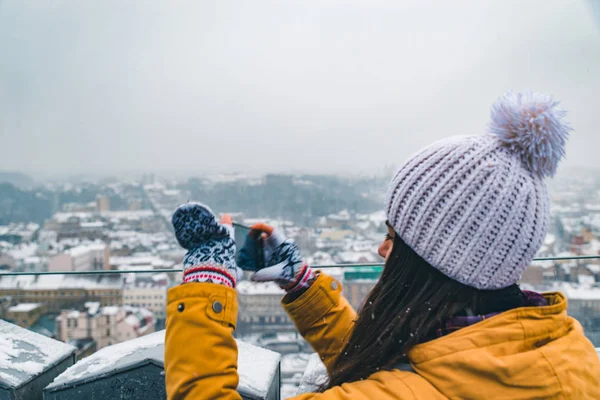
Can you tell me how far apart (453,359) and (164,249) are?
311 cm

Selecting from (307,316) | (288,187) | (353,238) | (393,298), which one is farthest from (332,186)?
(393,298)

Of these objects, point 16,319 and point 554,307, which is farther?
point 16,319

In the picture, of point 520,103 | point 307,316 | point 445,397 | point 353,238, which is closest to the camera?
point 445,397

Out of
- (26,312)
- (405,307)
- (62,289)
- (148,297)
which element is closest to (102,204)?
(26,312)

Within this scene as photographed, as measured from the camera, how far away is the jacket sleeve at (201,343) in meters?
0.77

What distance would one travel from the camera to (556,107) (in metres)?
0.83

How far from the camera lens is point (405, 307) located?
820 millimetres

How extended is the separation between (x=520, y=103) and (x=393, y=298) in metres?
0.45

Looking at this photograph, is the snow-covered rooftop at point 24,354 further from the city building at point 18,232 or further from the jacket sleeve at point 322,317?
the city building at point 18,232

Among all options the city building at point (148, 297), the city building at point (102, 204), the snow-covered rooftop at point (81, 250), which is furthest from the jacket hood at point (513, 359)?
the city building at point (102, 204)

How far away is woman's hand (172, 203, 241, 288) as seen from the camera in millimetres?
882

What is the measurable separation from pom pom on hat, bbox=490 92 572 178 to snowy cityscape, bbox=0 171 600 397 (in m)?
0.21

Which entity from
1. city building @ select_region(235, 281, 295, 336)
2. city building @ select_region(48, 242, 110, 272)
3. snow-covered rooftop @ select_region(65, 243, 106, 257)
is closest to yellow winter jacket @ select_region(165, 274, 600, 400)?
city building @ select_region(235, 281, 295, 336)

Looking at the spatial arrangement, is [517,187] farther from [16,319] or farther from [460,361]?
[16,319]
